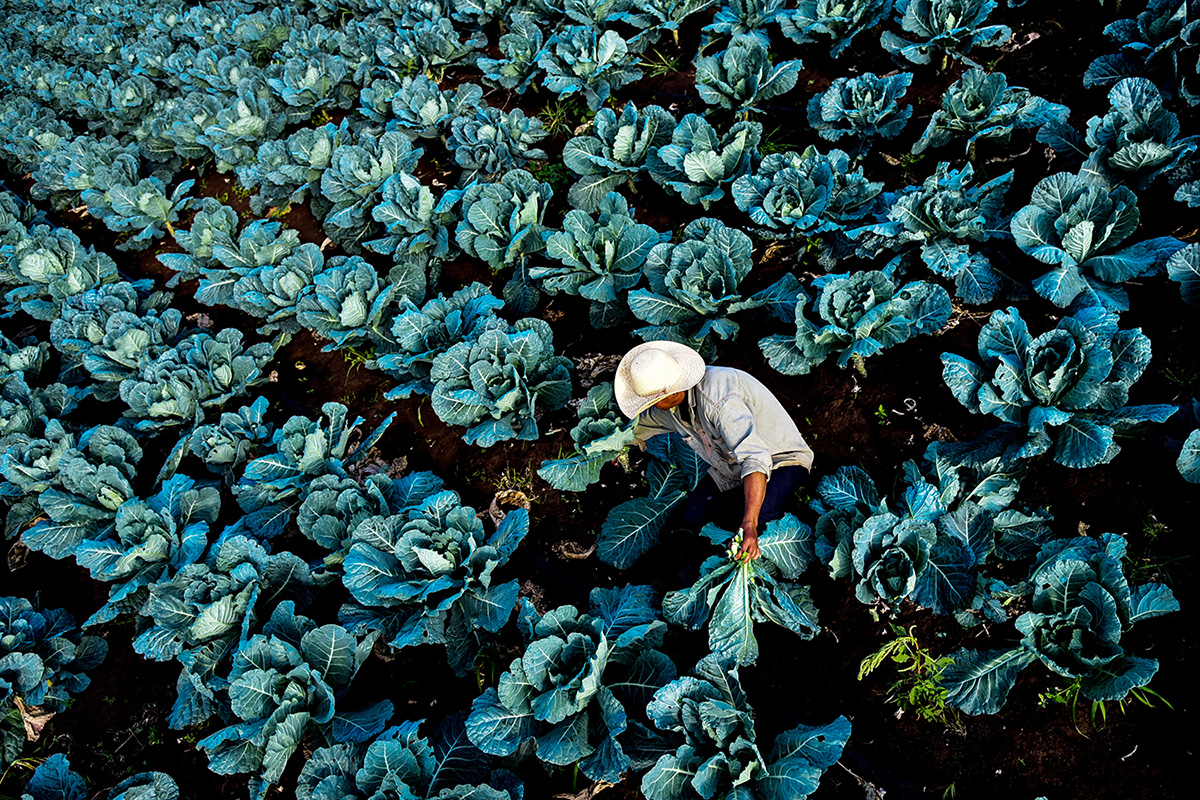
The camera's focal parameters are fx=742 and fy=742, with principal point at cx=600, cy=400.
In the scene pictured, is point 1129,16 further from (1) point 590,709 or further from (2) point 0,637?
(2) point 0,637

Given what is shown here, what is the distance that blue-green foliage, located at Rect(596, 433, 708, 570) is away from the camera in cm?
375

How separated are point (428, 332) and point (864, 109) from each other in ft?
10.2

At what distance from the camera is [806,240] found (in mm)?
4699

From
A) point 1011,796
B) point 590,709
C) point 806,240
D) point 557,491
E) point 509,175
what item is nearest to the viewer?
point 1011,796

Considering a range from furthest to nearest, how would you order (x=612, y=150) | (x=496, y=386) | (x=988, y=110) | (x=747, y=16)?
(x=747, y=16), (x=612, y=150), (x=988, y=110), (x=496, y=386)

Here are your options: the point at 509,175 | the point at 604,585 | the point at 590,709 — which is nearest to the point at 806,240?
the point at 509,175

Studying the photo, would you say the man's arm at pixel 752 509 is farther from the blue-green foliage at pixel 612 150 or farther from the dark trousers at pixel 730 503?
the blue-green foliage at pixel 612 150

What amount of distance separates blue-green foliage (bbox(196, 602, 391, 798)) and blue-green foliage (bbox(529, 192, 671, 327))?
2.36 m

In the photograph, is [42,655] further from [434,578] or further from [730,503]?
[730,503]

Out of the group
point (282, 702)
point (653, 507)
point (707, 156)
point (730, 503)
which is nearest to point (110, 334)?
point (282, 702)

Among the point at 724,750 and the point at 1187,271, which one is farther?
the point at 1187,271

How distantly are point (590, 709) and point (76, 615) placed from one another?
11.3ft

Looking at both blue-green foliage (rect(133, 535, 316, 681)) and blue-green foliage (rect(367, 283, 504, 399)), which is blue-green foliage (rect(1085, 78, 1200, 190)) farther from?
blue-green foliage (rect(133, 535, 316, 681))

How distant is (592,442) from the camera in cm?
381
